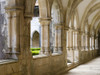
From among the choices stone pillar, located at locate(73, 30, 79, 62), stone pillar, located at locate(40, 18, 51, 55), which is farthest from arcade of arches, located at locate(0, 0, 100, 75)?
stone pillar, located at locate(73, 30, 79, 62)

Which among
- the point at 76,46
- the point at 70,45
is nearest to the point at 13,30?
the point at 70,45

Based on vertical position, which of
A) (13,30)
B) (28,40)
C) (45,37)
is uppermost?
(13,30)

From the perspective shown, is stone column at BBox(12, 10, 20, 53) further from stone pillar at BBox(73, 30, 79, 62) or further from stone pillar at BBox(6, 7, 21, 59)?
stone pillar at BBox(73, 30, 79, 62)

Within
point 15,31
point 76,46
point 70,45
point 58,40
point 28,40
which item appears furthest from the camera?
point 76,46

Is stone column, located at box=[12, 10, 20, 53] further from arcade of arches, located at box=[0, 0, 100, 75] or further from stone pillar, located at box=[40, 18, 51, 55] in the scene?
stone pillar, located at box=[40, 18, 51, 55]

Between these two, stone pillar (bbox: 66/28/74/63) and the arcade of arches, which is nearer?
the arcade of arches

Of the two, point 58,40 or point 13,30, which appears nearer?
point 13,30

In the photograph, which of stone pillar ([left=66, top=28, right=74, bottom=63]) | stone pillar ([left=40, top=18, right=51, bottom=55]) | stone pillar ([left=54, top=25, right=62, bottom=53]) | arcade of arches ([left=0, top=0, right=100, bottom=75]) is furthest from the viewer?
stone pillar ([left=66, top=28, right=74, bottom=63])

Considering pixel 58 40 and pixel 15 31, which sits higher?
pixel 15 31

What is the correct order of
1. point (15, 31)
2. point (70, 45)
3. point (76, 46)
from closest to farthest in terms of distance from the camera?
1. point (15, 31)
2. point (70, 45)
3. point (76, 46)

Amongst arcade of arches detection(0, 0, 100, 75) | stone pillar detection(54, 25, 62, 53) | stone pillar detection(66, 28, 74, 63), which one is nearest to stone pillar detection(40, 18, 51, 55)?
arcade of arches detection(0, 0, 100, 75)

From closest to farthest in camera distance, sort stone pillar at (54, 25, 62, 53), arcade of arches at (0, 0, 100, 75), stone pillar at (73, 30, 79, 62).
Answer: arcade of arches at (0, 0, 100, 75) < stone pillar at (54, 25, 62, 53) < stone pillar at (73, 30, 79, 62)

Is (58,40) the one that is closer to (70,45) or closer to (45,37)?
(45,37)

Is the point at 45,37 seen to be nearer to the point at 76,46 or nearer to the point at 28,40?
the point at 28,40
